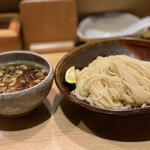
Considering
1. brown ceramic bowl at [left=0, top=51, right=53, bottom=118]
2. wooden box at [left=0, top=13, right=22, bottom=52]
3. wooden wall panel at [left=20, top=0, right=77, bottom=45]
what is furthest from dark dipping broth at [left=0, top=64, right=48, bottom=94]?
wooden wall panel at [left=20, top=0, right=77, bottom=45]

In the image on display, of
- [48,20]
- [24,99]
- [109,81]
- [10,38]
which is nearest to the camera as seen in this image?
[24,99]

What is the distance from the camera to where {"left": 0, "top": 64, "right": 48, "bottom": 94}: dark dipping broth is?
3.61 ft

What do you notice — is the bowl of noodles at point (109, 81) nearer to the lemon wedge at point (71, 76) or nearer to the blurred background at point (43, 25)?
the lemon wedge at point (71, 76)

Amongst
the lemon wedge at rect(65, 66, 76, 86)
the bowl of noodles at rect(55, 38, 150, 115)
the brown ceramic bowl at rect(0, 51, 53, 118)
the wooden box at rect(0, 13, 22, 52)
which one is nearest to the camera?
the brown ceramic bowl at rect(0, 51, 53, 118)

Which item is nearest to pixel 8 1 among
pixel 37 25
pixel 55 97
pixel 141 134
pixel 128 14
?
pixel 37 25

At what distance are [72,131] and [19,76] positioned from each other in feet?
1.36

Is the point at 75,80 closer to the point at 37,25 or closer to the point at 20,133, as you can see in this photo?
the point at 20,133

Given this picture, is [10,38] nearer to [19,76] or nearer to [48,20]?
[48,20]

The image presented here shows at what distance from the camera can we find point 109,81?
1.16m

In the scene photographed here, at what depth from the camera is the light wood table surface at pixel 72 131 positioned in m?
0.97

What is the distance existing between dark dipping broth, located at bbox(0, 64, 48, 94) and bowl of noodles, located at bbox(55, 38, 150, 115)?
11cm

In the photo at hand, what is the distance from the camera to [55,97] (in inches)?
49.8

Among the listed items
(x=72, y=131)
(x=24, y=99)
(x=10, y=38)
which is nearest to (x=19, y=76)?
(x=24, y=99)

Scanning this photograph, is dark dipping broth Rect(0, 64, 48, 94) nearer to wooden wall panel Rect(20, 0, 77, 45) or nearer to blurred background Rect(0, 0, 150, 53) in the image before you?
blurred background Rect(0, 0, 150, 53)
